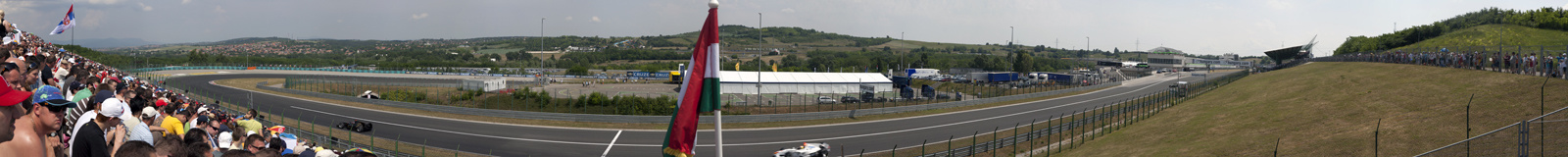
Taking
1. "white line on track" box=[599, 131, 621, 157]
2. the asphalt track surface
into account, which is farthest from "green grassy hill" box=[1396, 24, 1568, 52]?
"white line on track" box=[599, 131, 621, 157]

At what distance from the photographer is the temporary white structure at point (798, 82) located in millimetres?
53969

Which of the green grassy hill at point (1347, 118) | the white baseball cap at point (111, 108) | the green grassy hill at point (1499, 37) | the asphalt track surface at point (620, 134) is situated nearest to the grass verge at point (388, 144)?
the asphalt track surface at point (620, 134)

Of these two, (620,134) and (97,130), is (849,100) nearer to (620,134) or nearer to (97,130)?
(620,134)

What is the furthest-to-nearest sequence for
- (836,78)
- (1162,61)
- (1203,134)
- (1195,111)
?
(1162,61)
(836,78)
(1195,111)
(1203,134)

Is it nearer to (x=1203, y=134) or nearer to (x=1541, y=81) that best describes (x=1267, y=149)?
(x=1203, y=134)

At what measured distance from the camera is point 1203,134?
2433 centimetres

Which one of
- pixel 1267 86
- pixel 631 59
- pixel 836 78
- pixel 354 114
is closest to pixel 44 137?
pixel 354 114

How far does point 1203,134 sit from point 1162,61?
14931cm

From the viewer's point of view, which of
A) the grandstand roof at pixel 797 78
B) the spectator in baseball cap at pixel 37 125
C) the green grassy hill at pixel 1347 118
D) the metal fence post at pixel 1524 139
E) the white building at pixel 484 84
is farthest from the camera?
the grandstand roof at pixel 797 78

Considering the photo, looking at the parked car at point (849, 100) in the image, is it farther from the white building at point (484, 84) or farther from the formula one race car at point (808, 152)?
the white building at point (484, 84)

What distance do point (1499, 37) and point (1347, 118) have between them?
4902cm

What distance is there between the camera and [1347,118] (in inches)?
887

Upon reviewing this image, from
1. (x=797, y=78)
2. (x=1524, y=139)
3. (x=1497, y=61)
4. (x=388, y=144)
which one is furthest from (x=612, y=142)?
(x=1497, y=61)

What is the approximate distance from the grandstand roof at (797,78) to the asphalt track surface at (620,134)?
1650 centimetres
